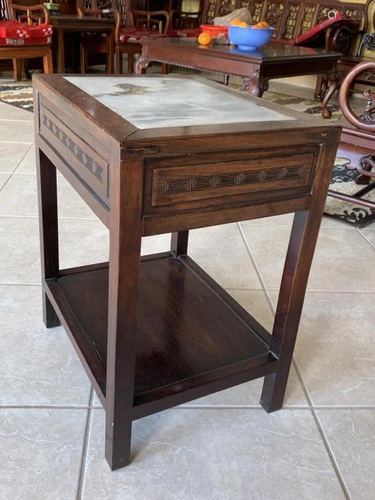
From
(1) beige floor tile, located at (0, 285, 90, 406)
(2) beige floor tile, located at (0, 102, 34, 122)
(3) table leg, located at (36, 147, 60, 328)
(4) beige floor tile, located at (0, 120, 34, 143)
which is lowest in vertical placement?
(2) beige floor tile, located at (0, 102, 34, 122)

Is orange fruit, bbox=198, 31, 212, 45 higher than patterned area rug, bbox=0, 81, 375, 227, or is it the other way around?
orange fruit, bbox=198, 31, 212, 45

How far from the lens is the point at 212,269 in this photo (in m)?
1.67

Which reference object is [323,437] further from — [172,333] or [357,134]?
[357,134]

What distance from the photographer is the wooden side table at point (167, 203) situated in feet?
2.37

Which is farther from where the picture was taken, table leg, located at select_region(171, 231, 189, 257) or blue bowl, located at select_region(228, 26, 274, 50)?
blue bowl, located at select_region(228, 26, 274, 50)

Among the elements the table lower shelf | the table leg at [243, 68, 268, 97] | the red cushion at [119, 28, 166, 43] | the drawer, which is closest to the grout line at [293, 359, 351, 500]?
the table lower shelf

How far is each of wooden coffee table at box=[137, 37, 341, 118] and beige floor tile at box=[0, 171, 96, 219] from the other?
119cm

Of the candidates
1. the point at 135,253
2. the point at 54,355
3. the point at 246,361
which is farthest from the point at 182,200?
the point at 54,355

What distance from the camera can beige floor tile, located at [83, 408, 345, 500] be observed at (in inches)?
35.8

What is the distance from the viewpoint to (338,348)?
1339mm

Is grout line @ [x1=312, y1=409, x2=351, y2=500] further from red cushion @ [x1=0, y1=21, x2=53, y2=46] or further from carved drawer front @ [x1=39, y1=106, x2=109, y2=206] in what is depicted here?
red cushion @ [x1=0, y1=21, x2=53, y2=46]

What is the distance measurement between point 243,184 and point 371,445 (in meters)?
0.64

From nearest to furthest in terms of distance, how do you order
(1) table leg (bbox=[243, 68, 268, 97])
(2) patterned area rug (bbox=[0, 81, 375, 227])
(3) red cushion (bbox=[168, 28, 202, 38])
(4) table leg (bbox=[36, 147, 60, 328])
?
(4) table leg (bbox=[36, 147, 60, 328])
(2) patterned area rug (bbox=[0, 81, 375, 227])
(1) table leg (bbox=[243, 68, 268, 97])
(3) red cushion (bbox=[168, 28, 202, 38])

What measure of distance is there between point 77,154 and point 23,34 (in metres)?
3.50
